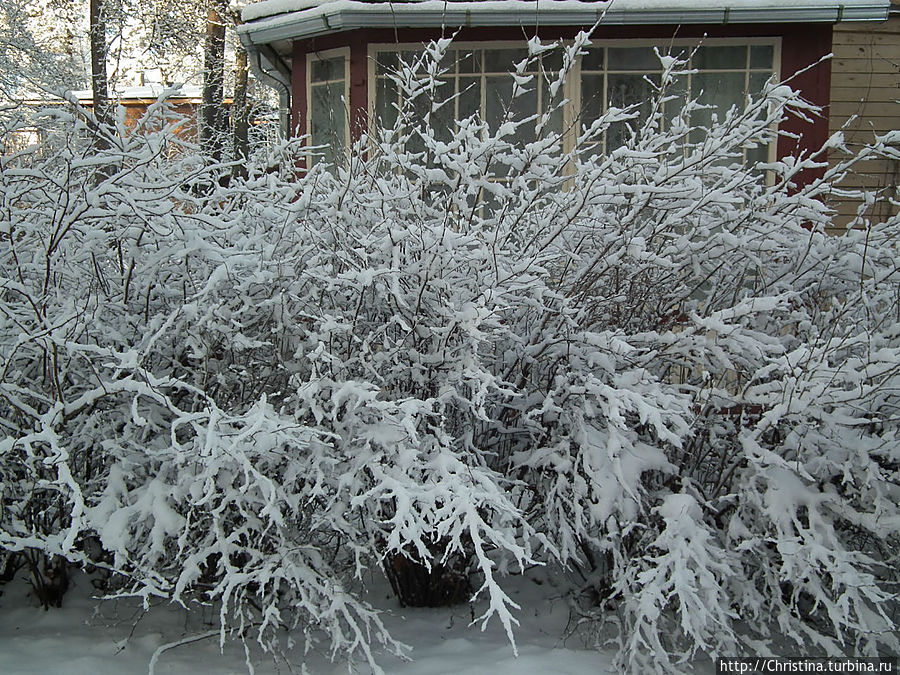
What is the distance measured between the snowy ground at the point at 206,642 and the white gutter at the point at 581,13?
469 centimetres

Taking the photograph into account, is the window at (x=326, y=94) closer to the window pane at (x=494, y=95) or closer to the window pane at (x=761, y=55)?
the window pane at (x=494, y=95)

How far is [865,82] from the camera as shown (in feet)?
22.2

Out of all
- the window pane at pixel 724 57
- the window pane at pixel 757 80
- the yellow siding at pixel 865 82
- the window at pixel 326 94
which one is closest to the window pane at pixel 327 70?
the window at pixel 326 94

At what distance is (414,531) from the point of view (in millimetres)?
2477

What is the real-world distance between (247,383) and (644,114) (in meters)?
5.02

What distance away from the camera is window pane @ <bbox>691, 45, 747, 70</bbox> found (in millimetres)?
6711

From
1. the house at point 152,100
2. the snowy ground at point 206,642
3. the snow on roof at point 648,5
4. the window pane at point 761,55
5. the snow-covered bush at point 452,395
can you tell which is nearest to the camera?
the snow-covered bush at point 452,395

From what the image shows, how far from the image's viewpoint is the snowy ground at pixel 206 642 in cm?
294

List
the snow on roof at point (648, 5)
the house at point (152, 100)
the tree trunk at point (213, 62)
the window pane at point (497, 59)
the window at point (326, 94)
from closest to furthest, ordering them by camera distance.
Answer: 1. the house at point (152, 100)
2. the snow on roof at point (648, 5)
3. the window pane at point (497, 59)
4. the window at point (326, 94)
5. the tree trunk at point (213, 62)

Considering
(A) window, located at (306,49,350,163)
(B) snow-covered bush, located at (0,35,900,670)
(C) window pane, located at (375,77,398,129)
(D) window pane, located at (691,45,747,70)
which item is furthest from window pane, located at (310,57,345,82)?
(B) snow-covered bush, located at (0,35,900,670)

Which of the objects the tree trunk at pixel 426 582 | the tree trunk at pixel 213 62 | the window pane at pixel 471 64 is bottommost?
the tree trunk at pixel 426 582

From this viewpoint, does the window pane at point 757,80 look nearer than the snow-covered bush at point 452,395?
No

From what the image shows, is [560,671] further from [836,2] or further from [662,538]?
[836,2]

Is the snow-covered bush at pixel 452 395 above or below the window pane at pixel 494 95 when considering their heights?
below
